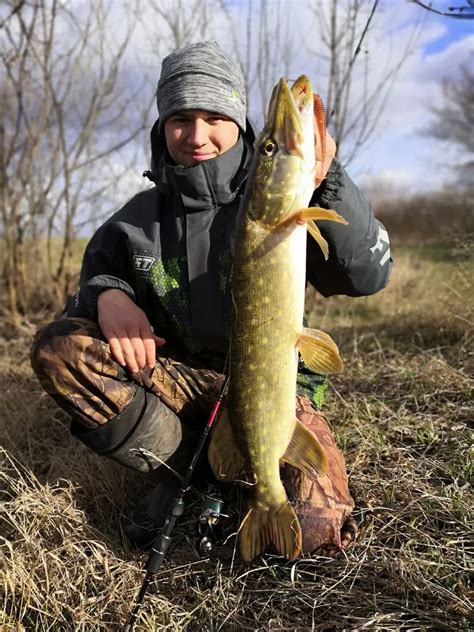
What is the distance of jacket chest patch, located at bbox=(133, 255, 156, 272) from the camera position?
251 cm

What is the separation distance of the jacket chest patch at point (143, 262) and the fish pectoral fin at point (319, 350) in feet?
2.65

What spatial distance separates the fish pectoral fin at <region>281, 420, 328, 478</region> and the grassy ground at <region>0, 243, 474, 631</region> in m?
0.35

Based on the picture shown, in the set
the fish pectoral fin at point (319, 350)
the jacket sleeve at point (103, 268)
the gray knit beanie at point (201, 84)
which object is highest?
the gray knit beanie at point (201, 84)

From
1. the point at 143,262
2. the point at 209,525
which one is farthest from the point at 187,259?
the point at 209,525

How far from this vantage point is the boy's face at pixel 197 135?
251 cm

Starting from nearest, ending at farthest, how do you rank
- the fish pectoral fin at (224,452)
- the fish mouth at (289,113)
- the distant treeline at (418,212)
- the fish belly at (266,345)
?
the fish mouth at (289,113) → the fish belly at (266,345) → the fish pectoral fin at (224,452) → the distant treeline at (418,212)

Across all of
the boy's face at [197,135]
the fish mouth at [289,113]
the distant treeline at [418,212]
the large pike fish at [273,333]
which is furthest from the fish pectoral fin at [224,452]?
the distant treeline at [418,212]

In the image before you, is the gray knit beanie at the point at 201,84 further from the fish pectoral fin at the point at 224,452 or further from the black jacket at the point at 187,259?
the fish pectoral fin at the point at 224,452

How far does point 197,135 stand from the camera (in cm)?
248

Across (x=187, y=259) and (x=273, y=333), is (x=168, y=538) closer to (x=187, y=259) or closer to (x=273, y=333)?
(x=273, y=333)

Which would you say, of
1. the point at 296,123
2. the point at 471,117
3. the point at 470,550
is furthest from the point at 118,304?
the point at 471,117

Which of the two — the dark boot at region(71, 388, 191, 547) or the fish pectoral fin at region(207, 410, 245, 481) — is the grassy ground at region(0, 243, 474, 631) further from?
the fish pectoral fin at region(207, 410, 245, 481)

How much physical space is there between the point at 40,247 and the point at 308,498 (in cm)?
603

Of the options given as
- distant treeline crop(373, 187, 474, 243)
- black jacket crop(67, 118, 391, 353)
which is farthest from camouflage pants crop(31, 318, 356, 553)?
distant treeline crop(373, 187, 474, 243)
